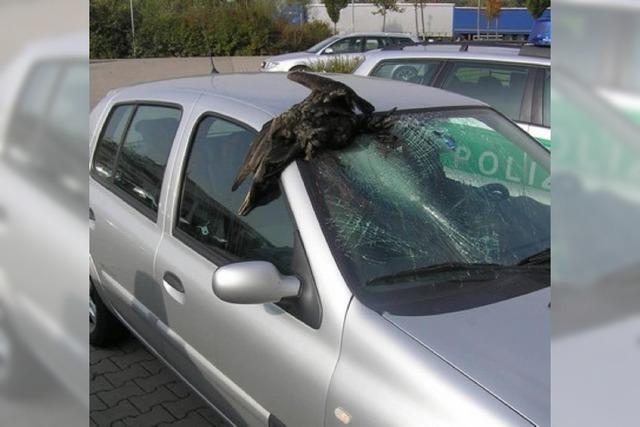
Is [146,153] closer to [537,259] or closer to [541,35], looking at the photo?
[537,259]

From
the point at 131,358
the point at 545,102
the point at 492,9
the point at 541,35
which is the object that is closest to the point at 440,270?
the point at 131,358

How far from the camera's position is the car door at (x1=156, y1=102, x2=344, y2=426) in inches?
80.5

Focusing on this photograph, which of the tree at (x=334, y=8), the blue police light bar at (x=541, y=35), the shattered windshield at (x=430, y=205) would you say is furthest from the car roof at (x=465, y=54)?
the tree at (x=334, y=8)

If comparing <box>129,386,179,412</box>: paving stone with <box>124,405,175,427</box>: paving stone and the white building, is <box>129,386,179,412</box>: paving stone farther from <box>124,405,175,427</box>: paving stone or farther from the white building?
the white building

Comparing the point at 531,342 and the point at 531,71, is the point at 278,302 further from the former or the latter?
the point at 531,71

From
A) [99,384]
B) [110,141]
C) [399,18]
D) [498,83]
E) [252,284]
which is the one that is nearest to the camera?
[252,284]

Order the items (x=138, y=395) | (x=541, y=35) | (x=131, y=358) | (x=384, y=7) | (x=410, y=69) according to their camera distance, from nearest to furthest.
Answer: (x=138, y=395)
(x=131, y=358)
(x=410, y=69)
(x=541, y=35)
(x=384, y=7)

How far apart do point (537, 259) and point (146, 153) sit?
6.17 feet

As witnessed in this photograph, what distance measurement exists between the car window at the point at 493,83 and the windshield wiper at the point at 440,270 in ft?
10.9

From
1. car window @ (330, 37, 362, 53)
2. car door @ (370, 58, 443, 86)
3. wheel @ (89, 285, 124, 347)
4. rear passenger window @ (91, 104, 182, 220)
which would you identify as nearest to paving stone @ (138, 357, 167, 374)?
wheel @ (89, 285, 124, 347)

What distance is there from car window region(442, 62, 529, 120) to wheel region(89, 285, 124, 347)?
3254mm

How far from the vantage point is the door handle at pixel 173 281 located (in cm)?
266

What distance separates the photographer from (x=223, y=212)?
105 inches

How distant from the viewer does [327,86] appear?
8.83 feet
